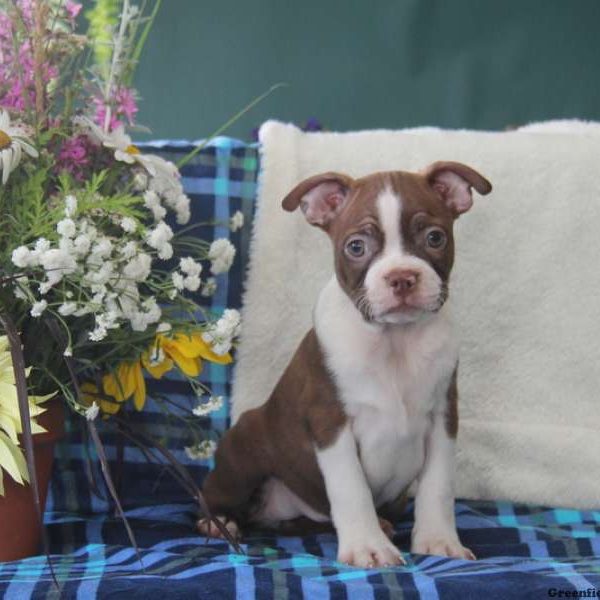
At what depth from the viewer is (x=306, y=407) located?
7.03ft

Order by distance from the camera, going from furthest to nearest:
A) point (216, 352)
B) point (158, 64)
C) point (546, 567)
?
point (158, 64)
point (216, 352)
point (546, 567)

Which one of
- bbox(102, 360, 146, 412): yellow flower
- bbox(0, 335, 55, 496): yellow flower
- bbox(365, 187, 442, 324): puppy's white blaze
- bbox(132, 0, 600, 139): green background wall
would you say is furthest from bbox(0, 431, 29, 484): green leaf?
bbox(132, 0, 600, 139): green background wall

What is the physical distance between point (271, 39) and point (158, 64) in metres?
0.66

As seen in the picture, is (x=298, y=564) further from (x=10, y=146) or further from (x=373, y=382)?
(x=10, y=146)

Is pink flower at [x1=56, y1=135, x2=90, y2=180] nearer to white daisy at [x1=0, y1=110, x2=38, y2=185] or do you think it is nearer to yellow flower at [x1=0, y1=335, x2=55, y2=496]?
white daisy at [x1=0, y1=110, x2=38, y2=185]

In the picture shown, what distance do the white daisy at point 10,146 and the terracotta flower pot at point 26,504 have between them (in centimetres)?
49

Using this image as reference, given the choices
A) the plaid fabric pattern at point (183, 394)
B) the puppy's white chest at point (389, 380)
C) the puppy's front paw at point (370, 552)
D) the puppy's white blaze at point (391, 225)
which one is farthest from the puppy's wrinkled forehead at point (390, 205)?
the puppy's front paw at point (370, 552)

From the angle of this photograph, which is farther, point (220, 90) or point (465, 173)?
point (220, 90)

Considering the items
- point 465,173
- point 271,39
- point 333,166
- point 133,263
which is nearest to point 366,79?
point 271,39

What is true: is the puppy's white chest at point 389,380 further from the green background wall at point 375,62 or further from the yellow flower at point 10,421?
the green background wall at point 375,62

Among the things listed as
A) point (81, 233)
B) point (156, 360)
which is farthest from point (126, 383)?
point (81, 233)

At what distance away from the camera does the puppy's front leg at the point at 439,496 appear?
6.54 feet

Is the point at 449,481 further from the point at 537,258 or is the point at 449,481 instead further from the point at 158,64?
the point at 158,64

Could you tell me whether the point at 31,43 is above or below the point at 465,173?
above
